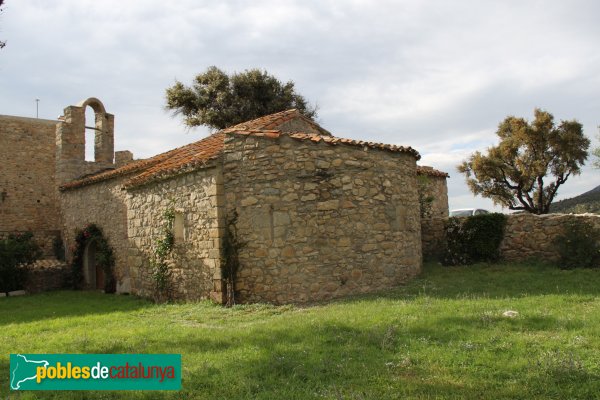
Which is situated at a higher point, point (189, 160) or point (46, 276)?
point (189, 160)

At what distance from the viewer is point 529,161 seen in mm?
29047

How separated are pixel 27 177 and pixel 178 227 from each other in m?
13.2

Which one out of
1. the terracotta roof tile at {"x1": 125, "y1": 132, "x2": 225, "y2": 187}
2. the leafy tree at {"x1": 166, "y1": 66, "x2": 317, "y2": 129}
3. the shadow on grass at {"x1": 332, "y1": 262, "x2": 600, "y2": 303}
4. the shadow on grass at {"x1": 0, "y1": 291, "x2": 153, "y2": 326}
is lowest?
the shadow on grass at {"x1": 0, "y1": 291, "x2": 153, "y2": 326}

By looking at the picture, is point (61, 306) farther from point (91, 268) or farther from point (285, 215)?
point (285, 215)

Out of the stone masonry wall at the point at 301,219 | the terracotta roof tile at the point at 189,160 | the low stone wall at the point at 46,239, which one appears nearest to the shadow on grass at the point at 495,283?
the stone masonry wall at the point at 301,219

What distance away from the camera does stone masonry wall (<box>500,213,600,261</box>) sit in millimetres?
12273

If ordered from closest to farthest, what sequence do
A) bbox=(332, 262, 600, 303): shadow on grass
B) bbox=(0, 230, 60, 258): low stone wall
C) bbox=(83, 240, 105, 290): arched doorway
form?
bbox=(332, 262, 600, 303): shadow on grass → bbox=(83, 240, 105, 290): arched doorway → bbox=(0, 230, 60, 258): low stone wall

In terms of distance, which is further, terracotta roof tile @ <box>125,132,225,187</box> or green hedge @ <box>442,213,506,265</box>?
green hedge @ <box>442,213,506,265</box>

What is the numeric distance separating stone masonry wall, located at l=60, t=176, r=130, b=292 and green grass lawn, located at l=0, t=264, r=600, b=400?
4954 millimetres

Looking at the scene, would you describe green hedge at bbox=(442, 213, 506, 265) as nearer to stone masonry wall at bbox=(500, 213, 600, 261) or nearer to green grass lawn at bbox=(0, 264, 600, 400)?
stone masonry wall at bbox=(500, 213, 600, 261)

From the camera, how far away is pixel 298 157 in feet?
33.5

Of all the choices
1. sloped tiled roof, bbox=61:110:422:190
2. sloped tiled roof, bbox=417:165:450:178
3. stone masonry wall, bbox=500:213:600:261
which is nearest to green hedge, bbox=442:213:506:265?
stone masonry wall, bbox=500:213:600:261

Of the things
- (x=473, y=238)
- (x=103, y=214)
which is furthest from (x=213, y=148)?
(x=473, y=238)

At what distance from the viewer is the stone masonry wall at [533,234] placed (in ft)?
40.3
